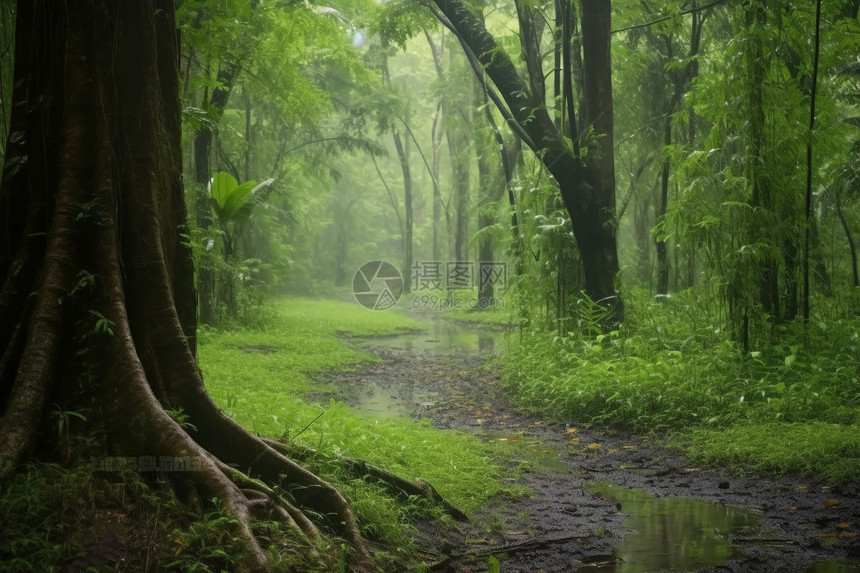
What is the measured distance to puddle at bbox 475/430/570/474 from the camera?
6.86m

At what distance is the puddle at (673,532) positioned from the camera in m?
4.32

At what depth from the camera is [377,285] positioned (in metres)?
45.7

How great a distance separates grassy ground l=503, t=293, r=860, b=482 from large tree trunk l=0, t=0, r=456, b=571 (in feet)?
13.8

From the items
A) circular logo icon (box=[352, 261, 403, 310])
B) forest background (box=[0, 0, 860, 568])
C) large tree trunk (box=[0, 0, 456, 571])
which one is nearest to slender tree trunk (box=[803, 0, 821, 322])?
forest background (box=[0, 0, 860, 568])

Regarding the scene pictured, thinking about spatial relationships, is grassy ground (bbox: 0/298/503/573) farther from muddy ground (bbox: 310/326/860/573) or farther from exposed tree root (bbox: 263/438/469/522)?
muddy ground (bbox: 310/326/860/573)

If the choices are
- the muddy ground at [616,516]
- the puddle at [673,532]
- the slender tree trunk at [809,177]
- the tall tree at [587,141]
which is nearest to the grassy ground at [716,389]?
the muddy ground at [616,516]

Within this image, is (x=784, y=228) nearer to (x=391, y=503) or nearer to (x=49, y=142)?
(x=391, y=503)

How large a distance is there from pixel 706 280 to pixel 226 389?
6126 mm

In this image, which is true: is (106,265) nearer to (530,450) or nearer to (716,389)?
(530,450)

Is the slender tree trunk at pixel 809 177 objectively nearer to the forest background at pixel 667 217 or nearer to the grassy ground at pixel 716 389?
the forest background at pixel 667 217

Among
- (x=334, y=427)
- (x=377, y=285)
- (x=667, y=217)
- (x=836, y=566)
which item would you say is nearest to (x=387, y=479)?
(x=334, y=427)

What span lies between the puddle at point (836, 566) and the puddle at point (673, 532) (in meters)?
0.44

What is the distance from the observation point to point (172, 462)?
364cm

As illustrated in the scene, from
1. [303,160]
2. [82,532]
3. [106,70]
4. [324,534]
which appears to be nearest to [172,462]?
[82,532]
